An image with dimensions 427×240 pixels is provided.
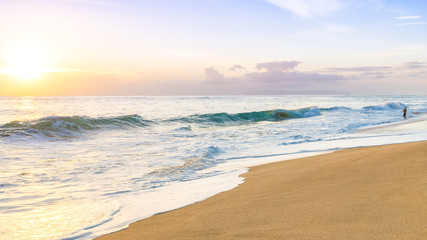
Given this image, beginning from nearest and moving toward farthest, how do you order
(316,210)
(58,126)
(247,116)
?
1. (316,210)
2. (58,126)
3. (247,116)

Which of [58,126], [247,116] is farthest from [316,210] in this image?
[247,116]

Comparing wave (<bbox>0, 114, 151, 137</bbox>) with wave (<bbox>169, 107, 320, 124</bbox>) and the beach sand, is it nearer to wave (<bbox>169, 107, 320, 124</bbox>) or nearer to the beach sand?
wave (<bbox>169, 107, 320, 124</bbox>)

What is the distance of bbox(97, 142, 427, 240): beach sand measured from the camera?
2.73 m

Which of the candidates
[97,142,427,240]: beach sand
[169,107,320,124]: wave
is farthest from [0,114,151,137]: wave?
[97,142,427,240]: beach sand

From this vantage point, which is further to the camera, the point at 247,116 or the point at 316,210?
the point at 247,116

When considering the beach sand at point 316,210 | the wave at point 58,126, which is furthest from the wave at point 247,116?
the beach sand at point 316,210

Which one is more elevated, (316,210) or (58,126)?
(58,126)

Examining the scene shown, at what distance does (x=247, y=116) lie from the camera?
105 feet

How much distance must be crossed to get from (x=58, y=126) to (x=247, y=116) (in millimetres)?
18649

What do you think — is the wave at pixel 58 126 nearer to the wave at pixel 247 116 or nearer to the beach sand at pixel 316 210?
the wave at pixel 247 116

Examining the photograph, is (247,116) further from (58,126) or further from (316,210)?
(316,210)

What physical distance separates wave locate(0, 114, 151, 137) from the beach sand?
562 inches

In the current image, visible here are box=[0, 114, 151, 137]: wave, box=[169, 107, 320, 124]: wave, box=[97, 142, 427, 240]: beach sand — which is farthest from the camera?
box=[169, 107, 320, 124]: wave

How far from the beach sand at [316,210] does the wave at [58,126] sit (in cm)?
1426
